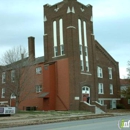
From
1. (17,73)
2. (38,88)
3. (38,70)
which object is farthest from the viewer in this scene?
(38,70)

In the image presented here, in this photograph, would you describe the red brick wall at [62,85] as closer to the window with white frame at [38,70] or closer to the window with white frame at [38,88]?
the window with white frame at [38,88]

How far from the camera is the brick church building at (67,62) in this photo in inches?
1555

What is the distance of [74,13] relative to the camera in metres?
41.4

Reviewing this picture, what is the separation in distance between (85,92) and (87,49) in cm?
A: 736

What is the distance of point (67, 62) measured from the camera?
39812 millimetres

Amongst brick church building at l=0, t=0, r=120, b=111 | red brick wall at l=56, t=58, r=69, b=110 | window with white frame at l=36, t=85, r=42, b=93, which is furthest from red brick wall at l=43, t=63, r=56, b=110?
window with white frame at l=36, t=85, r=42, b=93

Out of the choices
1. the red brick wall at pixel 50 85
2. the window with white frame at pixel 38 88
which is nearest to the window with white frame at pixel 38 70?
the red brick wall at pixel 50 85

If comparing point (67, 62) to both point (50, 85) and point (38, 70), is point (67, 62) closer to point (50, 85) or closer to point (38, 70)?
point (50, 85)

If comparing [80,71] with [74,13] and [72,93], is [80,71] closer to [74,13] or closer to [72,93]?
[72,93]

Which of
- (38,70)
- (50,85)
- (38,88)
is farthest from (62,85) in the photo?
(38,70)

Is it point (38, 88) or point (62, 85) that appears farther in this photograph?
point (38, 88)

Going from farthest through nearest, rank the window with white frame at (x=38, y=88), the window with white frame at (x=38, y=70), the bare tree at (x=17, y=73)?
the window with white frame at (x=38, y=70), the window with white frame at (x=38, y=88), the bare tree at (x=17, y=73)

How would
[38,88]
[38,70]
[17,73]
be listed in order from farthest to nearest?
[38,70]
[38,88]
[17,73]

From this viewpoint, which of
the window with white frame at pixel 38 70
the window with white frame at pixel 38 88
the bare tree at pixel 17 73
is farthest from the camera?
the window with white frame at pixel 38 70
